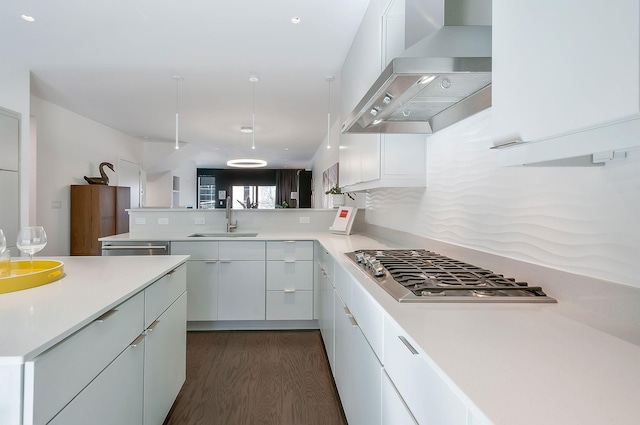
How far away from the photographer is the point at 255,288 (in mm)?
3264

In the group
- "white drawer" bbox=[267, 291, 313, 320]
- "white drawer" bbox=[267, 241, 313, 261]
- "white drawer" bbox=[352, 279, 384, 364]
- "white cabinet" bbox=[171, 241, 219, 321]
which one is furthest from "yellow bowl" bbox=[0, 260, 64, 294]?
"white drawer" bbox=[267, 291, 313, 320]

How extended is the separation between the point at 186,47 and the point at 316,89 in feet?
5.38

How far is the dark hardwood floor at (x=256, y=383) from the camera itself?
1.98m

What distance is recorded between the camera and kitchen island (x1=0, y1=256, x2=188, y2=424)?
2.58 feet

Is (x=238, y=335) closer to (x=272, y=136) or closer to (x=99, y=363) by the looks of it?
(x=99, y=363)

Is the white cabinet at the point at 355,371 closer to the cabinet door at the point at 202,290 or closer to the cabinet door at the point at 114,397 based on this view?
the cabinet door at the point at 114,397

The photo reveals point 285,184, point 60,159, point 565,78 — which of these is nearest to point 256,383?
point 565,78

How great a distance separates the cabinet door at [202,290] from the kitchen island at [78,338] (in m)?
1.43

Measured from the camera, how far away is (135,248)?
3152 millimetres

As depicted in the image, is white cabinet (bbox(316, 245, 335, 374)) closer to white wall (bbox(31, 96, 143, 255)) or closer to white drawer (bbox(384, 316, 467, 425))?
white drawer (bbox(384, 316, 467, 425))

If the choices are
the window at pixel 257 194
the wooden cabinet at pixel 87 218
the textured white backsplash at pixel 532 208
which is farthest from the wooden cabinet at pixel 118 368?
the window at pixel 257 194

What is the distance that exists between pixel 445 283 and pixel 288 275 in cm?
218

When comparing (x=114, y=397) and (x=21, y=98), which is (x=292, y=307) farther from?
(x=21, y=98)

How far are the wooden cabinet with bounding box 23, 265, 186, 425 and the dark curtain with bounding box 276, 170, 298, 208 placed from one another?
11590mm
